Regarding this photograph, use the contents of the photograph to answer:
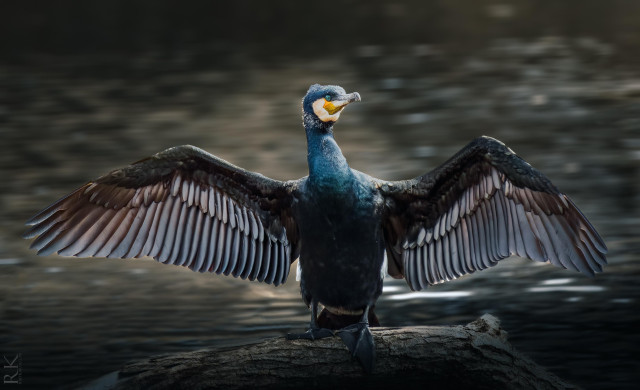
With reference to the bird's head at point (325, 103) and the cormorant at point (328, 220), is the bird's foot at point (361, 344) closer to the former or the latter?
the cormorant at point (328, 220)

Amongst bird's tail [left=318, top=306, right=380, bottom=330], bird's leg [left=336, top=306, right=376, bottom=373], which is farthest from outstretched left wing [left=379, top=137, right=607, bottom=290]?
Answer: bird's leg [left=336, top=306, right=376, bottom=373]

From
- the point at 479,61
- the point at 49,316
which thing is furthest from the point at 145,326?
the point at 479,61

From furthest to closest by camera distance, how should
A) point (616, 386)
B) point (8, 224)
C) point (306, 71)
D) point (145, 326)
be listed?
point (306, 71) → point (8, 224) → point (145, 326) → point (616, 386)

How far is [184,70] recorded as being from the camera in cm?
1533

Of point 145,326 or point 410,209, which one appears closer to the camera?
point 410,209

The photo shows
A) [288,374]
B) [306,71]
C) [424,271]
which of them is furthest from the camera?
[306,71]

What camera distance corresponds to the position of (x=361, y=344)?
16.9 ft

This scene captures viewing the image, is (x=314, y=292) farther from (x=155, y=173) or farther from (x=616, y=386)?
(x=616, y=386)

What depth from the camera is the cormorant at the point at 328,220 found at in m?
5.66

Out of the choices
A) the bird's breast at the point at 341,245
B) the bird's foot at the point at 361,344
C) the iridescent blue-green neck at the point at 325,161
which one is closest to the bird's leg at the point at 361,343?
the bird's foot at the point at 361,344

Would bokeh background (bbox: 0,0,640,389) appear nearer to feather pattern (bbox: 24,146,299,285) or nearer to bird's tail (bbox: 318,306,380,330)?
feather pattern (bbox: 24,146,299,285)

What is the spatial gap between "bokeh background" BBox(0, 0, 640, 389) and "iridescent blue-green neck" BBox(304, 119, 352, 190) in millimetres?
2086

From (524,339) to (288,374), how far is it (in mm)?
2562

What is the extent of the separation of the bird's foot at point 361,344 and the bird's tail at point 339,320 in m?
0.45
